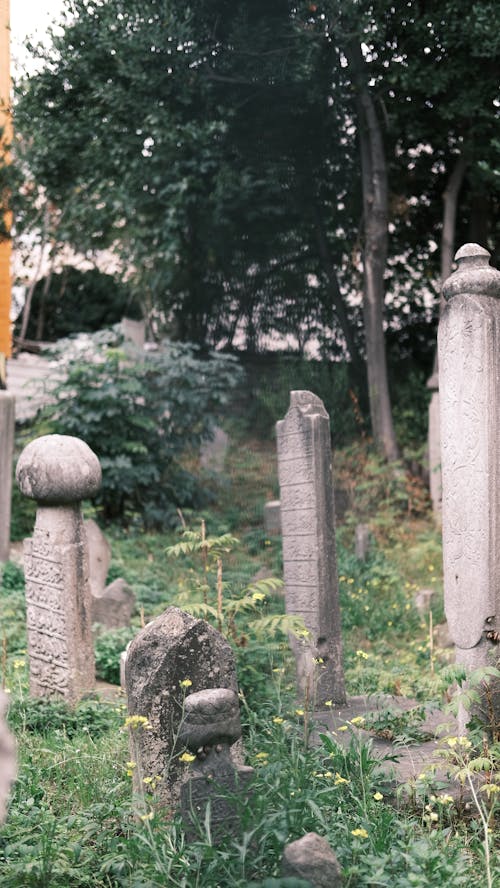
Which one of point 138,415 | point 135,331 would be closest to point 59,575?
point 138,415

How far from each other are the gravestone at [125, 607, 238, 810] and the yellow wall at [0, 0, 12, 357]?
1106 centimetres

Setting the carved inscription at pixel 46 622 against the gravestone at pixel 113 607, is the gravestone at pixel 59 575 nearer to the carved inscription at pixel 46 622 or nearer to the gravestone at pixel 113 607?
the carved inscription at pixel 46 622

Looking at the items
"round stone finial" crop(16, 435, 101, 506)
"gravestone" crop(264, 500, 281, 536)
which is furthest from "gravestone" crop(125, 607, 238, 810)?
"gravestone" crop(264, 500, 281, 536)

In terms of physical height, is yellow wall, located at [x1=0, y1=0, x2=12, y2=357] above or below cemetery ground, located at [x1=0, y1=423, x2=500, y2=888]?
above

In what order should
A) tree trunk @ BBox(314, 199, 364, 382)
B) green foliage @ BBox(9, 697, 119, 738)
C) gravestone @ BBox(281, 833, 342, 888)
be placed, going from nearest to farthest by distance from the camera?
1. gravestone @ BBox(281, 833, 342, 888)
2. green foliage @ BBox(9, 697, 119, 738)
3. tree trunk @ BBox(314, 199, 364, 382)

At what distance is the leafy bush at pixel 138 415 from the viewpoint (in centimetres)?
1347

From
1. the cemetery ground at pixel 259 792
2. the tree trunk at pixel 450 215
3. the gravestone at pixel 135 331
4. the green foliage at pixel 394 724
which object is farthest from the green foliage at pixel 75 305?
the green foliage at pixel 394 724

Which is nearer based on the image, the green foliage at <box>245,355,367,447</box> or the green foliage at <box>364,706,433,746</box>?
the green foliage at <box>364,706,433,746</box>

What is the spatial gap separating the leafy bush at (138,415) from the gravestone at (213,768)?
9.27 metres

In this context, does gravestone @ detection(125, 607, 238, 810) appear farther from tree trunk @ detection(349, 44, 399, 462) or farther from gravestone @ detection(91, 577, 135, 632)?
tree trunk @ detection(349, 44, 399, 462)

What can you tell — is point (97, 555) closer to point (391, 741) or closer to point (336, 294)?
point (391, 741)

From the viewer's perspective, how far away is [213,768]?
4.01 meters

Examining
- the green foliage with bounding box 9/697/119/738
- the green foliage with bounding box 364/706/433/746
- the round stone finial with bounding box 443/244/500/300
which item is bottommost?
the green foliage with bounding box 9/697/119/738

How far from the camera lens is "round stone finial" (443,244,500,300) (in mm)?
5137
